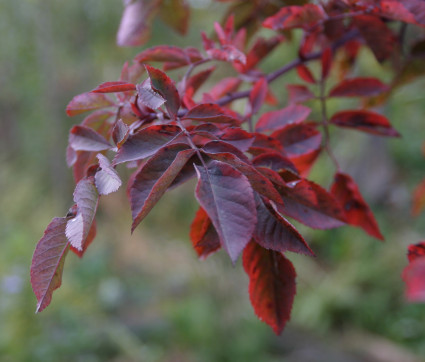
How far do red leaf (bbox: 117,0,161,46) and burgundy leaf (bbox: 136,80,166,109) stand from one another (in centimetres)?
37

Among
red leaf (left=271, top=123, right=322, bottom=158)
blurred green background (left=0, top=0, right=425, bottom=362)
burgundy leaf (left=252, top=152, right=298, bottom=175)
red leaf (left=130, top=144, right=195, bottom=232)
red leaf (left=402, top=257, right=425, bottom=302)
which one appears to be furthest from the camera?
blurred green background (left=0, top=0, right=425, bottom=362)

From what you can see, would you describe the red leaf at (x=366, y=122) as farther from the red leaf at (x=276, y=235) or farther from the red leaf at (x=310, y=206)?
the red leaf at (x=276, y=235)

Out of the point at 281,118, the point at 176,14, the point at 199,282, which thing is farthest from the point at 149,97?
the point at 199,282

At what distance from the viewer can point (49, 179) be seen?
22.3ft

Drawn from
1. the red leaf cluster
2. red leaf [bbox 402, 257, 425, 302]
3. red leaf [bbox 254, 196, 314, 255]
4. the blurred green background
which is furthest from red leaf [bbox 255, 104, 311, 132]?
the blurred green background

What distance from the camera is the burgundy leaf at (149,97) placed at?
0.40 metres

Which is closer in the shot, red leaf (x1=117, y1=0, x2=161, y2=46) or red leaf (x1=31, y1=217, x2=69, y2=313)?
red leaf (x1=31, y1=217, x2=69, y2=313)

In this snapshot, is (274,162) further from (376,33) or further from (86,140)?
(376,33)

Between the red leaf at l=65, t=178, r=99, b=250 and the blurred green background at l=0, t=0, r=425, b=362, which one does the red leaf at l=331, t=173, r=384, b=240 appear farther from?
the blurred green background at l=0, t=0, r=425, b=362

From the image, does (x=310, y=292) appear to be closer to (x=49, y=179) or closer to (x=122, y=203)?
(x=122, y=203)

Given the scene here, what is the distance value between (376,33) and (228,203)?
0.46m

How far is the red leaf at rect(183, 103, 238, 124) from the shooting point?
443mm

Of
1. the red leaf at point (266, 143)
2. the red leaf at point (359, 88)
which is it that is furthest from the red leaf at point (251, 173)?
the red leaf at point (359, 88)

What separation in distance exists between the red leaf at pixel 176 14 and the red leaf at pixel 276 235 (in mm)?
618
